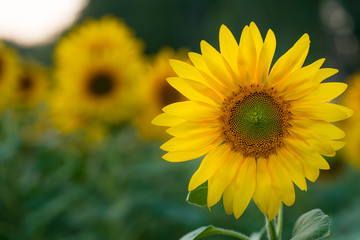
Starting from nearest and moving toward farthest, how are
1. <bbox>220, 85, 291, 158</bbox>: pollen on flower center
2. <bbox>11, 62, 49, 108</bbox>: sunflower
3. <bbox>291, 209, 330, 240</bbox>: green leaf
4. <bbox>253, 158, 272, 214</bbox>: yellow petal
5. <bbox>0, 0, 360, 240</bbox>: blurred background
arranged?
<bbox>291, 209, 330, 240</bbox>: green leaf < <bbox>253, 158, 272, 214</bbox>: yellow petal < <bbox>220, 85, 291, 158</bbox>: pollen on flower center < <bbox>0, 0, 360, 240</bbox>: blurred background < <bbox>11, 62, 49, 108</bbox>: sunflower

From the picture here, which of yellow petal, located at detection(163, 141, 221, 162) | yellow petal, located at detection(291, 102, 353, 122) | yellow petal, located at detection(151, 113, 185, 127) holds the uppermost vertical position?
yellow petal, located at detection(151, 113, 185, 127)

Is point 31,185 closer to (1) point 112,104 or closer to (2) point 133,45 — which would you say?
(1) point 112,104

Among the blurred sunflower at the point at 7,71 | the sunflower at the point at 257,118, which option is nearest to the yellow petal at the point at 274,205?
the sunflower at the point at 257,118

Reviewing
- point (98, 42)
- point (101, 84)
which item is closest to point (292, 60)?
point (101, 84)

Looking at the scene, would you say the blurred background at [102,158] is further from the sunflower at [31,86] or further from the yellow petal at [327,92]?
the yellow petal at [327,92]

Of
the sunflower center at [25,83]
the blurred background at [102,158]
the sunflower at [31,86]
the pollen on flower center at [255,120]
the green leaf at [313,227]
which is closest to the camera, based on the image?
the green leaf at [313,227]

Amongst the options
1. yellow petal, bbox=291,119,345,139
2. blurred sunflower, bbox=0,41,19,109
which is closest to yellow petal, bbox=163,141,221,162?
yellow petal, bbox=291,119,345,139

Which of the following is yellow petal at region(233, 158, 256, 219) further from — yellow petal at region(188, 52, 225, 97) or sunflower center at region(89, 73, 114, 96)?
sunflower center at region(89, 73, 114, 96)
